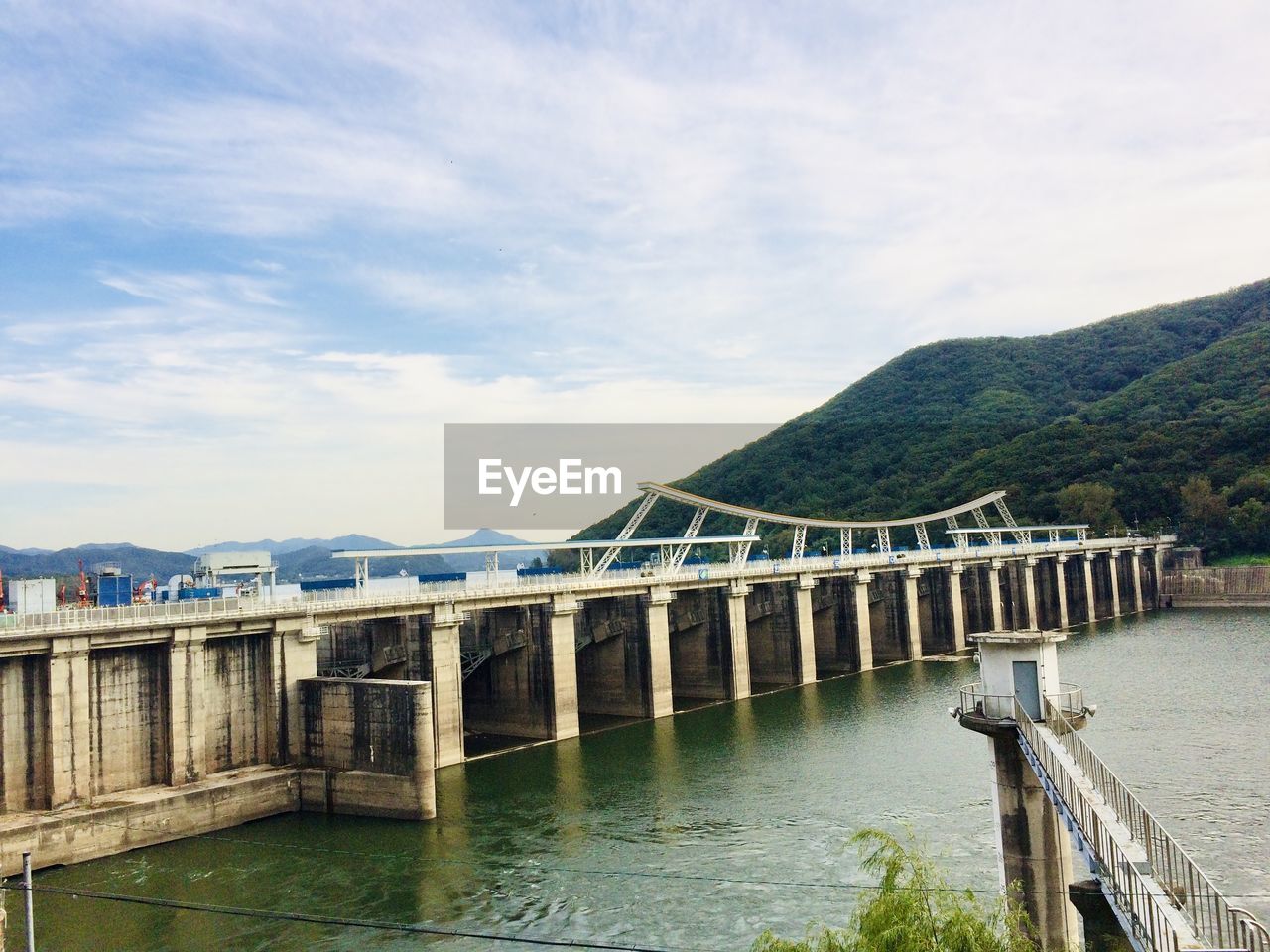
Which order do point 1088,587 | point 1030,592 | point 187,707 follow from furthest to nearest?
point 1088,587 < point 1030,592 < point 187,707

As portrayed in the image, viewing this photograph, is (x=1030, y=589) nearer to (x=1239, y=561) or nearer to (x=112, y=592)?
(x=1239, y=561)

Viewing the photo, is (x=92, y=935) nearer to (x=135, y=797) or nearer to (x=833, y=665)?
(x=135, y=797)

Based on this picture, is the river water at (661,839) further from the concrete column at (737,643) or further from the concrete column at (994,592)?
the concrete column at (994,592)

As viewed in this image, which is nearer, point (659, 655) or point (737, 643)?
point (659, 655)

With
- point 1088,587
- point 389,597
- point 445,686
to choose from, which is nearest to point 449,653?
point 445,686

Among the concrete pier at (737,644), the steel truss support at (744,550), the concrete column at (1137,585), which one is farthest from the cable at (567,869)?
the concrete column at (1137,585)
